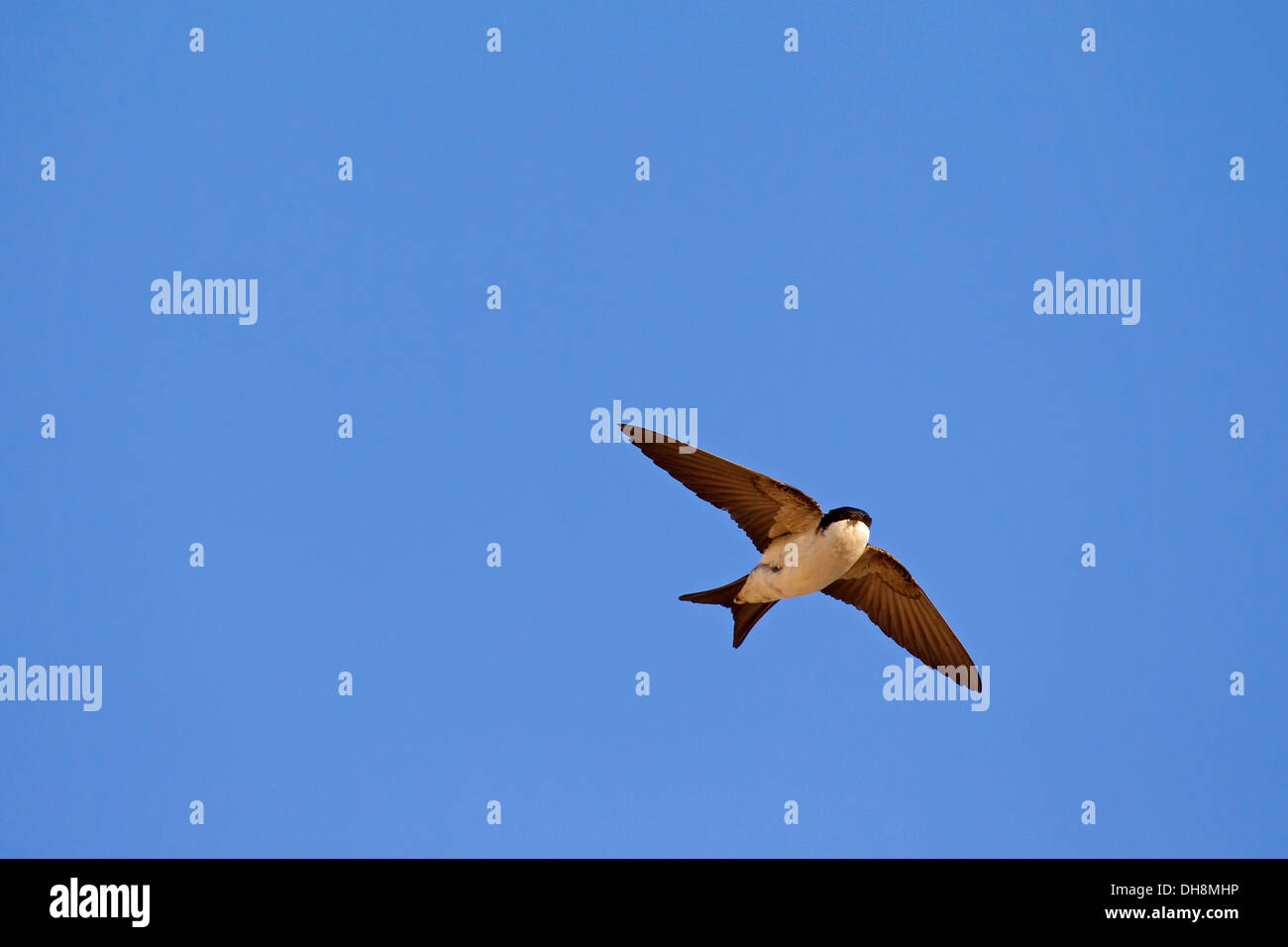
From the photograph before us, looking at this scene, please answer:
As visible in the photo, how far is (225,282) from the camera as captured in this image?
12.4 meters

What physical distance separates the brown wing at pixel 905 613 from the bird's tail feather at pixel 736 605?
2.74 feet

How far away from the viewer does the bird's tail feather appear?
912 centimetres

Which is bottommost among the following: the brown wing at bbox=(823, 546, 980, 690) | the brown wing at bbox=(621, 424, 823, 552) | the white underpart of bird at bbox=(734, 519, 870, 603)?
the brown wing at bbox=(823, 546, 980, 690)

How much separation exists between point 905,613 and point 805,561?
1.46 m

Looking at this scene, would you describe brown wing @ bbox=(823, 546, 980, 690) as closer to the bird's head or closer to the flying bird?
the flying bird

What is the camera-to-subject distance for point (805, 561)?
A: 880 centimetres

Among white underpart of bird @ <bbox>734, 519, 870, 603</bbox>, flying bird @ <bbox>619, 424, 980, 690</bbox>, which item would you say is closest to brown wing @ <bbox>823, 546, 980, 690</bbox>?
flying bird @ <bbox>619, 424, 980, 690</bbox>

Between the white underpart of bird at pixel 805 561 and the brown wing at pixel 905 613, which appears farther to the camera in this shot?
the brown wing at pixel 905 613

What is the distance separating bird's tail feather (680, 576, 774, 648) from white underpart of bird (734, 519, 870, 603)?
64 mm

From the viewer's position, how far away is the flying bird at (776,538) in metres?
8.73

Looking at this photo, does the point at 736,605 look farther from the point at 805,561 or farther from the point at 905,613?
the point at 905,613

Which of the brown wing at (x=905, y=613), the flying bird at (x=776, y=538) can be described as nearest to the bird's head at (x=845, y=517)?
the flying bird at (x=776, y=538)

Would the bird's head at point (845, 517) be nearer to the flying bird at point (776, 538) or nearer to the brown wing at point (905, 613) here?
the flying bird at point (776, 538)
